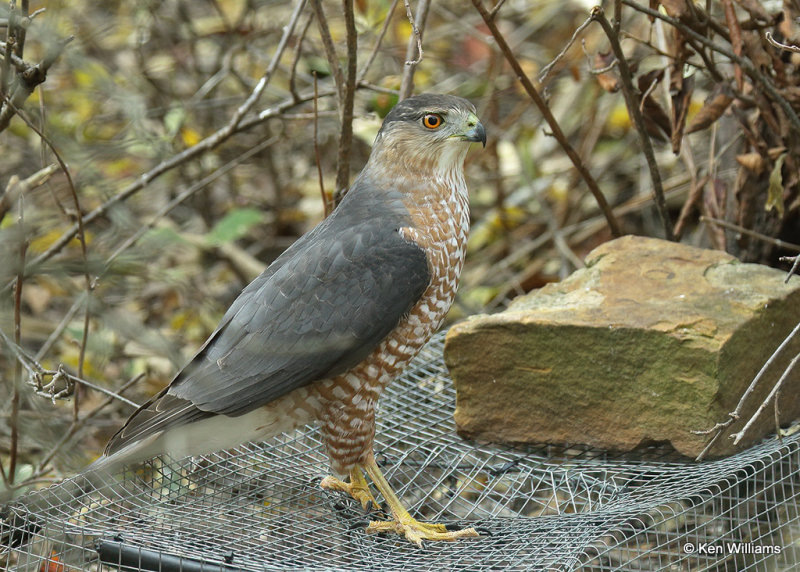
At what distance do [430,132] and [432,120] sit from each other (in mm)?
52

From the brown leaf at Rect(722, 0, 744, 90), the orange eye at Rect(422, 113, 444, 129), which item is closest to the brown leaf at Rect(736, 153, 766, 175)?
the brown leaf at Rect(722, 0, 744, 90)

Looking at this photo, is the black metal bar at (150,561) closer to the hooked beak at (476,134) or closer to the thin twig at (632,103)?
the hooked beak at (476,134)

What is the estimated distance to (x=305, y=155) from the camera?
8.30m

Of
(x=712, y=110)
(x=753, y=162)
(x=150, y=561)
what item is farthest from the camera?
(x=753, y=162)

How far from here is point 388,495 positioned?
147 inches

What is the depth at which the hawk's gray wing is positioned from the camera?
139 inches

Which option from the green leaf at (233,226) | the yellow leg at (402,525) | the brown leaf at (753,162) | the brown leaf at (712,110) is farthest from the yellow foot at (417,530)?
the green leaf at (233,226)

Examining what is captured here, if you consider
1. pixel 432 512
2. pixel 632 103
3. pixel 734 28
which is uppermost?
pixel 734 28

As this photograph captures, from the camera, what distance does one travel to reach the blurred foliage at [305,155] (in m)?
5.17

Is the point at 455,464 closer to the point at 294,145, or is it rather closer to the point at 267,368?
the point at 267,368

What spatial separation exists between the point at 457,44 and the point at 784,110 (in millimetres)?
4219

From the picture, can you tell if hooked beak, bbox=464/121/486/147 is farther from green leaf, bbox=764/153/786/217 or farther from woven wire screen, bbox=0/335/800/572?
green leaf, bbox=764/153/786/217

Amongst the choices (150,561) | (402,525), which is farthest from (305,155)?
(150,561)

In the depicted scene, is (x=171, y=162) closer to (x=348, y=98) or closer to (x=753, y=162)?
(x=348, y=98)
